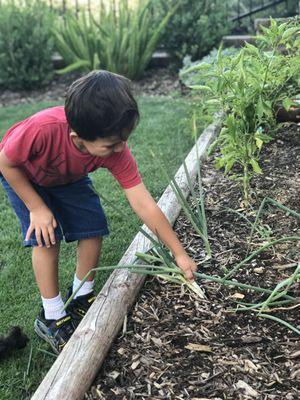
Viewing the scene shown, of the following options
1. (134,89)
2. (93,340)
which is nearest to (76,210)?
(93,340)

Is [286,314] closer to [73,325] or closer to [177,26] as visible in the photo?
[73,325]

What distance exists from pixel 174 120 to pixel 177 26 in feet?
6.29

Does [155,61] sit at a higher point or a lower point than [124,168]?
lower

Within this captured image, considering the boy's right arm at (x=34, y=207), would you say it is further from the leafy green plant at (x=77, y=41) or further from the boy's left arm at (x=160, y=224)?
the leafy green plant at (x=77, y=41)

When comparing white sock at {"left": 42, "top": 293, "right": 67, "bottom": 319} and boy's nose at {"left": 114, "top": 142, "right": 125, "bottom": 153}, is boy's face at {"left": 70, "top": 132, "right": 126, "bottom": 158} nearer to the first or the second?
boy's nose at {"left": 114, "top": 142, "right": 125, "bottom": 153}

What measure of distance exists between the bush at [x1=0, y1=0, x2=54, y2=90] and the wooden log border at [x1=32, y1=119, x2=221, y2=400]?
15.1 ft

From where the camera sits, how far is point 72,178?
7.97ft

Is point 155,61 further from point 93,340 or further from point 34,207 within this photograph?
point 93,340

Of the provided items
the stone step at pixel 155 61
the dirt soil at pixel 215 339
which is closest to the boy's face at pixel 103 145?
the dirt soil at pixel 215 339

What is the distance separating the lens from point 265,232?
2566 mm

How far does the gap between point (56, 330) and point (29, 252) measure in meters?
0.87

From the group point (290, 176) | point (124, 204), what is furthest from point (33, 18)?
point (290, 176)

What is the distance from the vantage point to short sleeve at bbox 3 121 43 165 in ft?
6.97

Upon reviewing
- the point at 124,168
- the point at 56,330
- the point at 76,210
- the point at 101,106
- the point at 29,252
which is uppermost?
the point at 101,106
